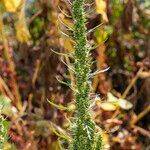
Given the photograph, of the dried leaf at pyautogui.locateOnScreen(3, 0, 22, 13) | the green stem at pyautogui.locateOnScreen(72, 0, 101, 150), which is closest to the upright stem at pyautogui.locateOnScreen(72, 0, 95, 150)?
the green stem at pyautogui.locateOnScreen(72, 0, 101, 150)

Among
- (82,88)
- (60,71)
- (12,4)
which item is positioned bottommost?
(60,71)

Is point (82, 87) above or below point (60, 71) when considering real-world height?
above

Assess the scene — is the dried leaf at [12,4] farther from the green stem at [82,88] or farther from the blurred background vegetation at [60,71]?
the green stem at [82,88]

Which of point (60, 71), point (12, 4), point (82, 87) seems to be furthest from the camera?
point (60, 71)

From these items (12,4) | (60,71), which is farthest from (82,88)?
(60,71)

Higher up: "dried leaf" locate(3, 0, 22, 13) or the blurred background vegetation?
"dried leaf" locate(3, 0, 22, 13)

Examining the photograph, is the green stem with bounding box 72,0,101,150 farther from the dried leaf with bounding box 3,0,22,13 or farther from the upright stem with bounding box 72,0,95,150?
the dried leaf with bounding box 3,0,22,13

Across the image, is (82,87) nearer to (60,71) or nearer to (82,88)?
(82,88)
